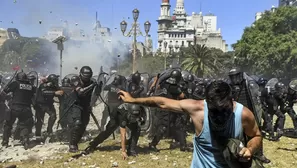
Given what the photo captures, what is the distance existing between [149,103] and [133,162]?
4593 millimetres

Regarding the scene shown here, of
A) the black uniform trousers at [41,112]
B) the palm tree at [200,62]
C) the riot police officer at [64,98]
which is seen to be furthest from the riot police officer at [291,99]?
the palm tree at [200,62]

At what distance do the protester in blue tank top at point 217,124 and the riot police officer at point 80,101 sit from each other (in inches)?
230

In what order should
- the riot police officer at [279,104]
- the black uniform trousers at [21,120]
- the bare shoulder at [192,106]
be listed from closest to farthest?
the bare shoulder at [192,106]
the black uniform trousers at [21,120]
the riot police officer at [279,104]

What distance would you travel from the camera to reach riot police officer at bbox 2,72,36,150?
9383 millimetres

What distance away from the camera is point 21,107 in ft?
30.9

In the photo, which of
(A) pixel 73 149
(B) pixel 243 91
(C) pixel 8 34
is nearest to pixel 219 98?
(B) pixel 243 91

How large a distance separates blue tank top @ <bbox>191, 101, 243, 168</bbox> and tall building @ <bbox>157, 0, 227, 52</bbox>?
12860 centimetres

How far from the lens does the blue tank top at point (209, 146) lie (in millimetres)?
2928

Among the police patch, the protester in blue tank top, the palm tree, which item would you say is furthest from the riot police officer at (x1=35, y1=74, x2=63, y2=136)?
the palm tree

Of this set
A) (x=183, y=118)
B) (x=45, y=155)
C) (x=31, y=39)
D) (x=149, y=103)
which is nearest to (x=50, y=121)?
(x=45, y=155)

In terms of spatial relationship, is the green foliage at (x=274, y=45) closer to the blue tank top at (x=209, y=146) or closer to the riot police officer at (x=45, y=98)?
the riot police officer at (x=45, y=98)

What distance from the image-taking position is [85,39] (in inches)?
2213

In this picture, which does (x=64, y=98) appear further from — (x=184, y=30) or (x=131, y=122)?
(x=184, y=30)

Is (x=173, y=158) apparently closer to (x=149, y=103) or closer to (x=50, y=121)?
(x=50, y=121)
